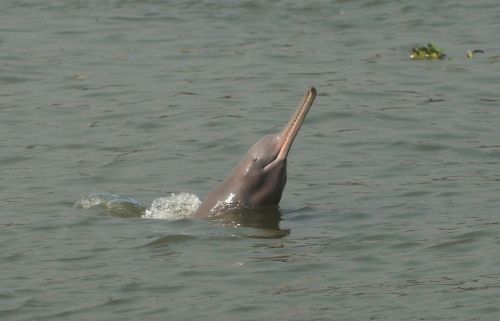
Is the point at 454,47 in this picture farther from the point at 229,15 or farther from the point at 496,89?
the point at 229,15

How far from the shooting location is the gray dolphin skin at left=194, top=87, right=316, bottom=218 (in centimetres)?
1109

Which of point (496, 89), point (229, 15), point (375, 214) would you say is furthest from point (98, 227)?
point (229, 15)

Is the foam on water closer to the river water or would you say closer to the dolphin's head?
the river water

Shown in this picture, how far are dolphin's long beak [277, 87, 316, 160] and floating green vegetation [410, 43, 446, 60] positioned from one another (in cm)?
660

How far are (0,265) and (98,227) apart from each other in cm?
126

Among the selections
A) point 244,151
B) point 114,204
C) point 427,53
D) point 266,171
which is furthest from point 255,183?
point 427,53

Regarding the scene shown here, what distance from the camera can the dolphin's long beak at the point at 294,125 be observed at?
10625 mm

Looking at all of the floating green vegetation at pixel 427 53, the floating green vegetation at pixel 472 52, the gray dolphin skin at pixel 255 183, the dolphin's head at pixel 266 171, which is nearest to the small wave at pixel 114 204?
the gray dolphin skin at pixel 255 183

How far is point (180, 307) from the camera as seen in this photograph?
28.9 feet

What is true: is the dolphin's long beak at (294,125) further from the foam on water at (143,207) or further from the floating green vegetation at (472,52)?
the floating green vegetation at (472,52)

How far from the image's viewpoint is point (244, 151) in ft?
44.4

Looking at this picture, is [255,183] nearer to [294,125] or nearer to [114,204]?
[294,125]

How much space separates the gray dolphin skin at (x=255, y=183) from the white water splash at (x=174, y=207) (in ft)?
0.55

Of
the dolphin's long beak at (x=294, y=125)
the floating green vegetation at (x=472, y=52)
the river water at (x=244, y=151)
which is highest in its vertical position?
the dolphin's long beak at (x=294, y=125)
